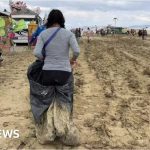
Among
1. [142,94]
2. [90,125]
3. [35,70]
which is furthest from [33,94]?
[142,94]

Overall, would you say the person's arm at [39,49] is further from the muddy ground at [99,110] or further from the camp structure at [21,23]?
the camp structure at [21,23]

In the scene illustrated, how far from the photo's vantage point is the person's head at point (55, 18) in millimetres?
7160

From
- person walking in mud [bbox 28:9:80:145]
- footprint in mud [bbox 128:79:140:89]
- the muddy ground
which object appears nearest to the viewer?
person walking in mud [bbox 28:9:80:145]

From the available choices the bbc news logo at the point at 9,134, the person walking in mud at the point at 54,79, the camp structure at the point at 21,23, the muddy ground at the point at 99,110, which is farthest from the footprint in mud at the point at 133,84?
the camp structure at the point at 21,23

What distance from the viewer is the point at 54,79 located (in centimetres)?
716

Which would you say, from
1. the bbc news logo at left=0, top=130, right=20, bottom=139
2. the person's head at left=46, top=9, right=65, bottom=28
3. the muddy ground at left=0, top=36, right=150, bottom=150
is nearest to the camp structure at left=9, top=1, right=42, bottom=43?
the muddy ground at left=0, top=36, right=150, bottom=150

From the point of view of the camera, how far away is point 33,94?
7.29 metres

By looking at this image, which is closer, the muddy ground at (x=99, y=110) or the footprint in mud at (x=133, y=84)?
the muddy ground at (x=99, y=110)

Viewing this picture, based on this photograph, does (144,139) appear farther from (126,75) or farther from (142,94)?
(126,75)

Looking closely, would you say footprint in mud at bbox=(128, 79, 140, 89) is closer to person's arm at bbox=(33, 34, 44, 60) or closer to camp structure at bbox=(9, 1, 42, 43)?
person's arm at bbox=(33, 34, 44, 60)

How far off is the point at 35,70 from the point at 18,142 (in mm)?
1084

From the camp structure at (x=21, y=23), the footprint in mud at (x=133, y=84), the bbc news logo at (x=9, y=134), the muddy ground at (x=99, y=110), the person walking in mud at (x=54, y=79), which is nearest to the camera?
the person walking in mud at (x=54, y=79)

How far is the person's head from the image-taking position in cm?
716

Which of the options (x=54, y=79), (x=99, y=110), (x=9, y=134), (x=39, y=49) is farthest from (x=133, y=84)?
(x=39, y=49)
